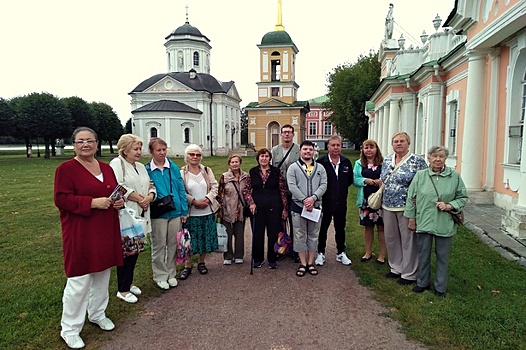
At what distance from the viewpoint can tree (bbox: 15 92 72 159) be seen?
41156 mm

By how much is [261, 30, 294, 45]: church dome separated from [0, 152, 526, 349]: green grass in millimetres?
44853

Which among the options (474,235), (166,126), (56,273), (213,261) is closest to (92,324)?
(56,273)

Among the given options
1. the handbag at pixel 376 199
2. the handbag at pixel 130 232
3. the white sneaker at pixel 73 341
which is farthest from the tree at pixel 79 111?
the white sneaker at pixel 73 341

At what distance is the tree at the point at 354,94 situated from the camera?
1402 inches

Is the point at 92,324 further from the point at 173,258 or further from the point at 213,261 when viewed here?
the point at 213,261

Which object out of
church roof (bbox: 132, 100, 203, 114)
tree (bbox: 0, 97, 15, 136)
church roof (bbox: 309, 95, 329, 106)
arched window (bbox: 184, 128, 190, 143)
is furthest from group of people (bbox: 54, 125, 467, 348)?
church roof (bbox: 309, 95, 329, 106)

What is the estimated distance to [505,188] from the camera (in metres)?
9.00

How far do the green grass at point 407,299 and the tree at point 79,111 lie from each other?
42.9 m

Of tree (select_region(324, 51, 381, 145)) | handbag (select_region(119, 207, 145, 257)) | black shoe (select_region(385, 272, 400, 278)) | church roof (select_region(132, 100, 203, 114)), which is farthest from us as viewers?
church roof (select_region(132, 100, 203, 114))

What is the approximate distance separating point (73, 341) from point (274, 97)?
4922cm

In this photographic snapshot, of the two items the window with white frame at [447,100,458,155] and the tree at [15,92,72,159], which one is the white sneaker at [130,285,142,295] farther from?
the tree at [15,92,72,159]

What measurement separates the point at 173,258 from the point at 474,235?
554 cm

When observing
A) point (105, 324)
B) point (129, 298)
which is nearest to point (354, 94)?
point (129, 298)

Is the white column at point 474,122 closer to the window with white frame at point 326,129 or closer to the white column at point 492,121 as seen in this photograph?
the white column at point 492,121
